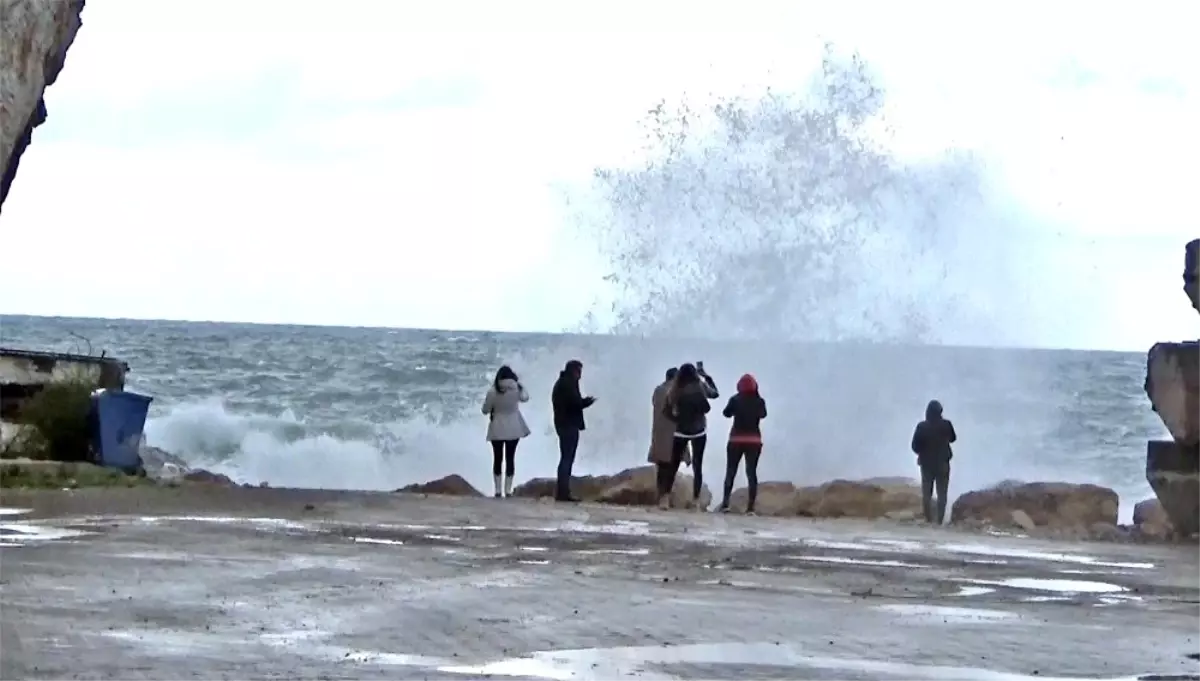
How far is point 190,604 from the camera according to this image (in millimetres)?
12570

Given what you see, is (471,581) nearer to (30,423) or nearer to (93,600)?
(93,600)

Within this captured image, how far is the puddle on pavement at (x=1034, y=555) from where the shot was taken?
17703 mm

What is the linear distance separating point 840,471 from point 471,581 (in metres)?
24.8

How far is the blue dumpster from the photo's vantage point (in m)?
24.7

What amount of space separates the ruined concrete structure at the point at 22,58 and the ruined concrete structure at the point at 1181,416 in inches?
614

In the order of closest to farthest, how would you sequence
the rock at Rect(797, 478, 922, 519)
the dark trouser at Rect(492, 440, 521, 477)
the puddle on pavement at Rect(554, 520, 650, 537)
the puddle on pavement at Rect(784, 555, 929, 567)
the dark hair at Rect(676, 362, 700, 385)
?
the puddle on pavement at Rect(784, 555, 929, 567) → the puddle on pavement at Rect(554, 520, 650, 537) → the dark hair at Rect(676, 362, 700, 385) → the dark trouser at Rect(492, 440, 521, 477) → the rock at Rect(797, 478, 922, 519)

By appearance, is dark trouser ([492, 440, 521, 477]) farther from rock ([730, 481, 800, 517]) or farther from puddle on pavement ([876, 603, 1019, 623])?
puddle on pavement ([876, 603, 1019, 623])

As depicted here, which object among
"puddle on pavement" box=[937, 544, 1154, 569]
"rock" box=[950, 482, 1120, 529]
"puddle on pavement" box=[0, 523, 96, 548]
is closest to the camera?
"puddle on pavement" box=[0, 523, 96, 548]

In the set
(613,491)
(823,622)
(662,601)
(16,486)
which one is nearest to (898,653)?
(823,622)

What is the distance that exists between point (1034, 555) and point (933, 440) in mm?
5685

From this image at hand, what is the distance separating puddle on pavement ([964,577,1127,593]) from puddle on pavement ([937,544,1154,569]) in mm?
1797

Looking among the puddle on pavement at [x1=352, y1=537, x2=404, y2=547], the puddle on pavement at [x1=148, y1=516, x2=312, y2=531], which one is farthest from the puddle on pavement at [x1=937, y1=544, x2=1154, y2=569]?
the puddle on pavement at [x1=148, y1=516, x2=312, y2=531]

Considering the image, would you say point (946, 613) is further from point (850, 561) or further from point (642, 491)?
point (642, 491)

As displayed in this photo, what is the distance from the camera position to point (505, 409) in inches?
974
